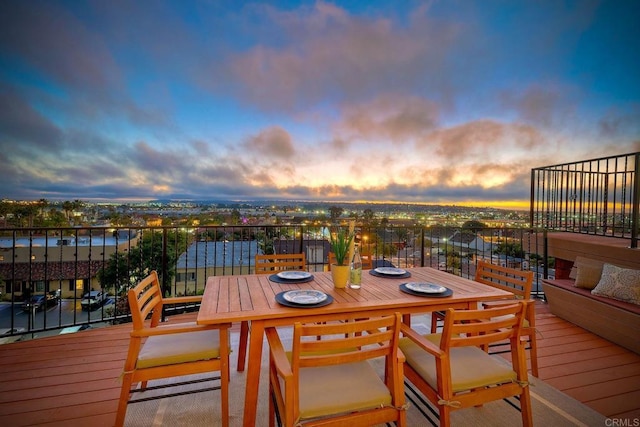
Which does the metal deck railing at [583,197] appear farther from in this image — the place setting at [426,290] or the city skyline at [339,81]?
the place setting at [426,290]

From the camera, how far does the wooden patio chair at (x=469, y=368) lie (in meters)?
1.36

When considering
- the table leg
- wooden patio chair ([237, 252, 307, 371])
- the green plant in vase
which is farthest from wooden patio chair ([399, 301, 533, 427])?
wooden patio chair ([237, 252, 307, 371])

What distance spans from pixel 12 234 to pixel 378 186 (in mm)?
10793

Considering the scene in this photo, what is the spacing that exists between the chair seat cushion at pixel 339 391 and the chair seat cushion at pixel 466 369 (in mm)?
297

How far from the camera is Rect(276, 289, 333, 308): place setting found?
1651 mm

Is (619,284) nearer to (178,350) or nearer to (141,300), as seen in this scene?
(178,350)

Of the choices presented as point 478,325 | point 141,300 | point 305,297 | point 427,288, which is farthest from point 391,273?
point 141,300

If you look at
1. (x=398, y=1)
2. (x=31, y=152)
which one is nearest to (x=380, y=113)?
(x=398, y=1)

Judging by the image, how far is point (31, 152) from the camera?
8.86 meters

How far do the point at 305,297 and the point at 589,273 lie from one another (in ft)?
12.7

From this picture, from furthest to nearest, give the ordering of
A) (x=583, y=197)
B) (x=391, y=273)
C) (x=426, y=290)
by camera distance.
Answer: (x=583, y=197) < (x=391, y=273) < (x=426, y=290)

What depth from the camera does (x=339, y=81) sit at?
6738 millimetres

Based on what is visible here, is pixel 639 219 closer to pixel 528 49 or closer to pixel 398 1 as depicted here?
pixel 528 49

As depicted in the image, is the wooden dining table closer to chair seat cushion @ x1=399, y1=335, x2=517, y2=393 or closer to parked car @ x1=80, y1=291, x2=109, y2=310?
chair seat cushion @ x1=399, y1=335, x2=517, y2=393
